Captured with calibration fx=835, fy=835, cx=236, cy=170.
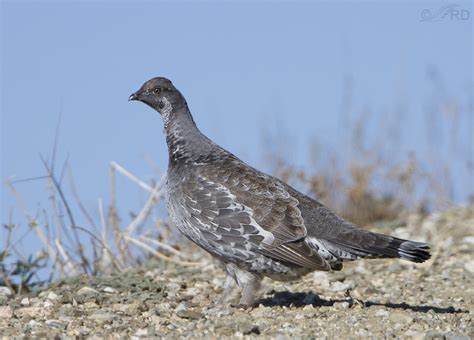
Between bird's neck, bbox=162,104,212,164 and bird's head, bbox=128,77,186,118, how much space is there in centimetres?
3

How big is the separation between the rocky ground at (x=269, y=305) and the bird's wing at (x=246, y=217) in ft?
1.59

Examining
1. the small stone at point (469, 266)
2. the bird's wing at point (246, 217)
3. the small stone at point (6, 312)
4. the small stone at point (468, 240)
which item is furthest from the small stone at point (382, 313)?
the small stone at point (468, 240)

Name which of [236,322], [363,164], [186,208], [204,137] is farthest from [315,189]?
[236,322]

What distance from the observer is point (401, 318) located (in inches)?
248

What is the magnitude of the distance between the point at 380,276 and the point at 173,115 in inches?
108

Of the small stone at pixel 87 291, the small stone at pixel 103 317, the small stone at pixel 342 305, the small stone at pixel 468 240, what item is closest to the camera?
the small stone at pixel 103 317

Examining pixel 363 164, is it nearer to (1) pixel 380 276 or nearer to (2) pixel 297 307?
(1) pixel 380 276

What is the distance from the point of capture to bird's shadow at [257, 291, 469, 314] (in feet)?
22.7

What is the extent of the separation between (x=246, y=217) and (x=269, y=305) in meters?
0.88

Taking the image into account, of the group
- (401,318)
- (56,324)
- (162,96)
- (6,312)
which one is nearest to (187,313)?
(56,324)

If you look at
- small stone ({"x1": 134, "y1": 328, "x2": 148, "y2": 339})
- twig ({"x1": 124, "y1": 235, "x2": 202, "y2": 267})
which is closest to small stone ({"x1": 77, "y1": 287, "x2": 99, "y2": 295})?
small stone ({"x1": 134, "y1": 328, "x2": 148, "y2": 339})

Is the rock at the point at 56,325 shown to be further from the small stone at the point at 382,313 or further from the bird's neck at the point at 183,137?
the small stone at the point at 382,313

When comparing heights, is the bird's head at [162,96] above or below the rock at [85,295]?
above

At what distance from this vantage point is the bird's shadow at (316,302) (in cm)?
692
